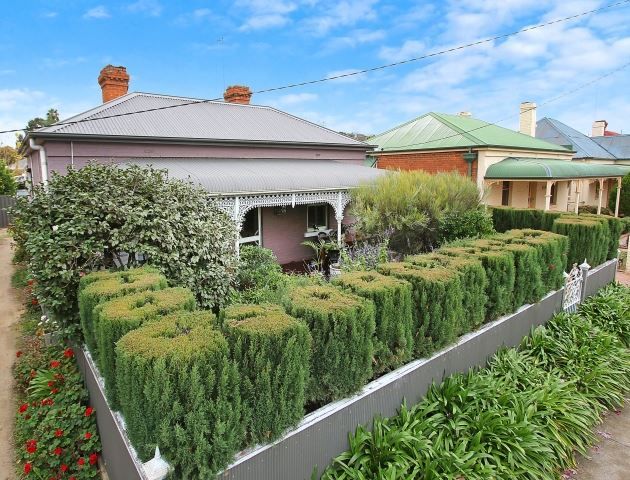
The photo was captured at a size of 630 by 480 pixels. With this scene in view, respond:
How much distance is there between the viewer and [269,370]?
3.27m

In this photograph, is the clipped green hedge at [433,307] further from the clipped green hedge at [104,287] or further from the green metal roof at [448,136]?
the green metal roof at [448,136]

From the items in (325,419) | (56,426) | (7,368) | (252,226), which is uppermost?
(252,226)

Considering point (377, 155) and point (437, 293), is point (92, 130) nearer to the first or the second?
point (437, 293)

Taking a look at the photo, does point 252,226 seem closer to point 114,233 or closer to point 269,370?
point 114,233

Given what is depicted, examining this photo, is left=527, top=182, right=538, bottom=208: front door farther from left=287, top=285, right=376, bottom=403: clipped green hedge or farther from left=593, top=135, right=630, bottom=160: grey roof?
left=287, top=285, right=376, bottom=403: clipped green hedge

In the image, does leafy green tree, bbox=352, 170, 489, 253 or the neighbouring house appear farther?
the neighbouring house

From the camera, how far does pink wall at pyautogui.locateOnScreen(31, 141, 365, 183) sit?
32.0 ft

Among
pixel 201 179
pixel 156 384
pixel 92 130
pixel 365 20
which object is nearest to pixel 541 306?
pixel 156 384

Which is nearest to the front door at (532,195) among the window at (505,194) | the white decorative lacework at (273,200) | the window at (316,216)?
the window at (505,194)

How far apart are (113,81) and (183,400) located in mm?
14099

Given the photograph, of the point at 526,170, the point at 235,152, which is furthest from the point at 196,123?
the point at 526,170

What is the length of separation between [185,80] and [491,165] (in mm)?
14211

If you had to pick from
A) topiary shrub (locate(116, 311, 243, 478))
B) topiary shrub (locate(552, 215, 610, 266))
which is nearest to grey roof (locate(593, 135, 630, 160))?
topiary shrub (locate(552, 215, 610, 266))

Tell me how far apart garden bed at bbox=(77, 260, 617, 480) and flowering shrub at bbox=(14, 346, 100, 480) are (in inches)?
7.9
